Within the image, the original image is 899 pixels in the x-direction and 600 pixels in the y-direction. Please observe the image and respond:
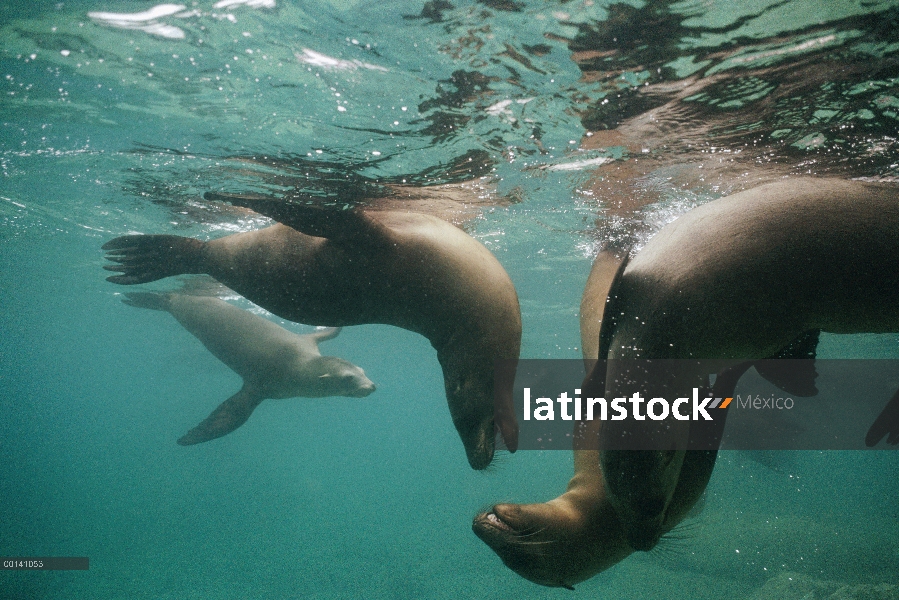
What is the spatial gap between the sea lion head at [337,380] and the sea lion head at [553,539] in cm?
768

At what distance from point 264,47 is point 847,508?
38.0 metres

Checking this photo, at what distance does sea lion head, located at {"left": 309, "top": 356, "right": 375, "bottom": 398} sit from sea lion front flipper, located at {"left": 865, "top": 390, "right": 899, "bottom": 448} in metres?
8.08

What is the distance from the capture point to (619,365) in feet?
5.80

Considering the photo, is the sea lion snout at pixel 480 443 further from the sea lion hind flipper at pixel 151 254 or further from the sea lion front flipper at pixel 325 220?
the sea lion hind flipper at pixel 151 254

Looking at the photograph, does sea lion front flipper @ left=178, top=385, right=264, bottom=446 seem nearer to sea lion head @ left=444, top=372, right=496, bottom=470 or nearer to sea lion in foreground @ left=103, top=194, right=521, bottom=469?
sea lion in foreground @ left=103, top=194, right=521, bottom=469

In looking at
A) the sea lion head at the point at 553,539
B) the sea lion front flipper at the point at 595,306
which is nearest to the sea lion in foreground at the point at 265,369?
the sea lion front flipper at the point at 595,306

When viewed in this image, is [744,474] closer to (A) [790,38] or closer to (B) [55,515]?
(A) [790,38]

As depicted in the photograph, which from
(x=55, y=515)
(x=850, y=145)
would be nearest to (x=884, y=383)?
(x=850, y=145)

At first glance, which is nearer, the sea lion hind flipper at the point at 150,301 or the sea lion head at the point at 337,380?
the sea lion head at the point at 337,380

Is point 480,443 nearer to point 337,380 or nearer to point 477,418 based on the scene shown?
point 477,418

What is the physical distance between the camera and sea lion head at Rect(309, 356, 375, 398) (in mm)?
9477

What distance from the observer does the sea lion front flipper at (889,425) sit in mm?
2383

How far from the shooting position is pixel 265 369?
9602 millimetres

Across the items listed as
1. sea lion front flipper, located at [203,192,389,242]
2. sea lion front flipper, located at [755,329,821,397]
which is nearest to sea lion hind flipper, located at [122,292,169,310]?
sea lion front flipper, located at [203,192,389,242]
